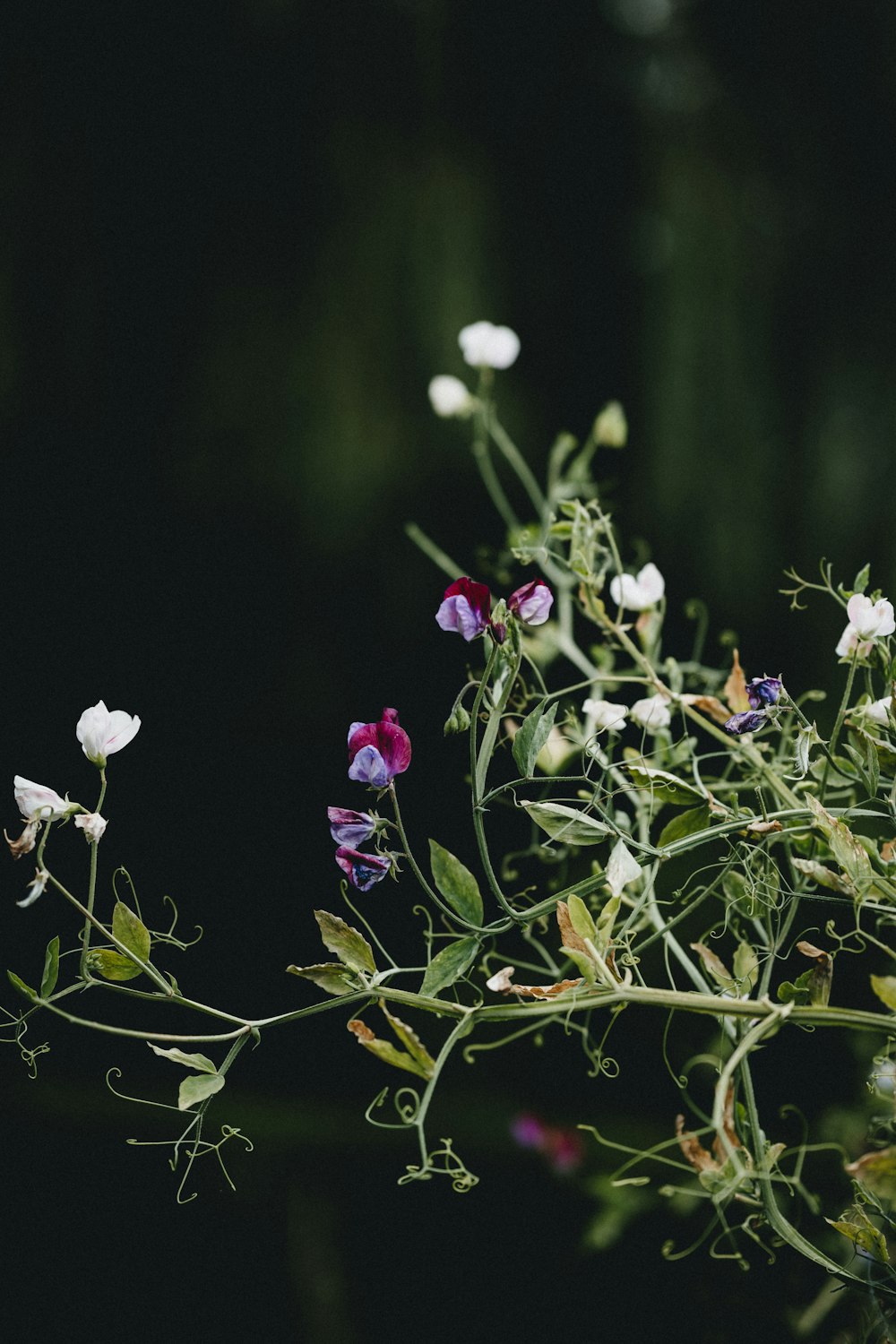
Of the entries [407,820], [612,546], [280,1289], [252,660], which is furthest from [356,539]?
[612,546]

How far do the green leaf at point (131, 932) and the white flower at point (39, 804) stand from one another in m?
0.03

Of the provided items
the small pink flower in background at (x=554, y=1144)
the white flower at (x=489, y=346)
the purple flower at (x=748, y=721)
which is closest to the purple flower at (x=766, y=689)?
the purple flower at (x=748, y=721)

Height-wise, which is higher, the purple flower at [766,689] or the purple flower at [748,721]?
the purple flower at [766,689]

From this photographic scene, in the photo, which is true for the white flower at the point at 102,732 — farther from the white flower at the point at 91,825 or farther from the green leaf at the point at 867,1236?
the green leaf at the point at 867,1236

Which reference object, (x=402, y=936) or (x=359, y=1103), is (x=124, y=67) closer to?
(x=402, y=936)

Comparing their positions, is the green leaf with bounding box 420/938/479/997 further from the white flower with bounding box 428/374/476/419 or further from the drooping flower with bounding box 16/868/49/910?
the white flower with bounding box 428/374/476/419

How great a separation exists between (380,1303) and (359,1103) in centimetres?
30

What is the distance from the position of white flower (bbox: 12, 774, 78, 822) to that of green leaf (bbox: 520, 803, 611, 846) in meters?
0.10

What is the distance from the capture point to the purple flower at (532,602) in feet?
0.86

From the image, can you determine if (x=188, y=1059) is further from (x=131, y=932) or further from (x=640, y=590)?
(x=640, y=590)

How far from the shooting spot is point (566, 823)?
25 cm

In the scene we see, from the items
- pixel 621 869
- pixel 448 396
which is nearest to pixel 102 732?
pixel 621 869

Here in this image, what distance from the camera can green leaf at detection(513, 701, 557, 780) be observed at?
0.79 ft

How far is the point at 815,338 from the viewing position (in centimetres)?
127
